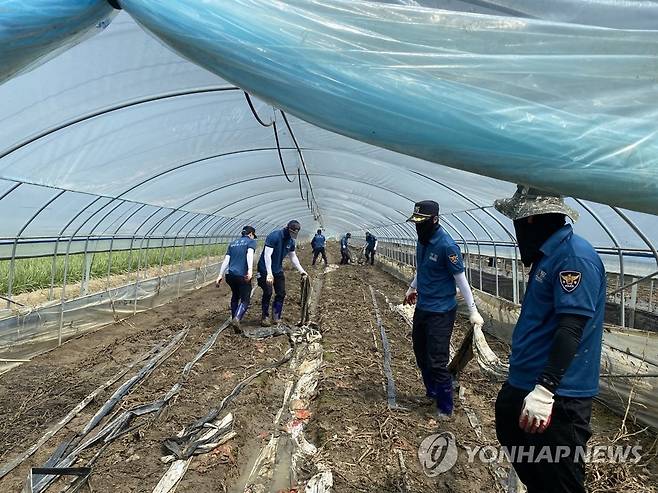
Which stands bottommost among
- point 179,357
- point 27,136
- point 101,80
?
point 179,357

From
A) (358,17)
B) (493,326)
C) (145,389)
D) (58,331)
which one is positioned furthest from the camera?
(493,326)

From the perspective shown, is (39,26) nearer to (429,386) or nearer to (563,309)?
(563,309)

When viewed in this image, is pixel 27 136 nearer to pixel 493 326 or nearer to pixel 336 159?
pixel 336 159

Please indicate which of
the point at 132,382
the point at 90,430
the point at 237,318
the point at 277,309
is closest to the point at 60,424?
the point at 90,430

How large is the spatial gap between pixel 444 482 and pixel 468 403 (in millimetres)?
1531

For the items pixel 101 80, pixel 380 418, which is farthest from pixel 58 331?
pixel 380 418

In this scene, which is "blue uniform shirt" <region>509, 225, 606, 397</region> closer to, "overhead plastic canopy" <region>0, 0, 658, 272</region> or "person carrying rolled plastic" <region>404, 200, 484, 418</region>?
"overhead plastic canopy" <region>0, 0, 658, 272</region>

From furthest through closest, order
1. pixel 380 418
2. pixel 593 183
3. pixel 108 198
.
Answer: pixel 108 198 → pixel 380 418 → pixel 593 183

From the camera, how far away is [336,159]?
9.50 metres

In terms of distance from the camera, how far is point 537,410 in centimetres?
204

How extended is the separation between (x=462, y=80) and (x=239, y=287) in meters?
6.52

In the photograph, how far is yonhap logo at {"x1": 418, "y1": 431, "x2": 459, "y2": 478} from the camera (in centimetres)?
358

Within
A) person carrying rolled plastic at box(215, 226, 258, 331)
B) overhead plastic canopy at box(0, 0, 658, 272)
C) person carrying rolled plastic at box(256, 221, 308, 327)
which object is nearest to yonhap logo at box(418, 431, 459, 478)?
overhead plastic canopy at box(0, 0, 658, 272)

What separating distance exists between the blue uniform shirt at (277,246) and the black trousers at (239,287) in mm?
408
